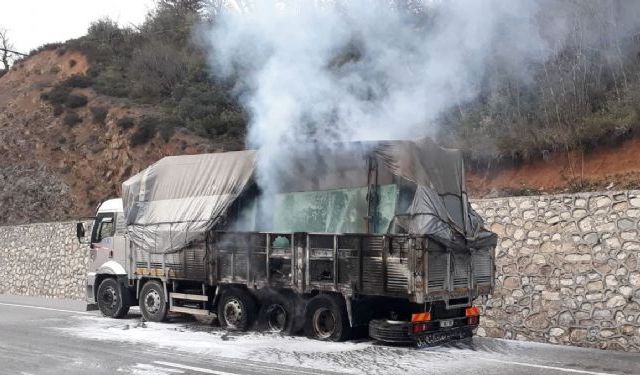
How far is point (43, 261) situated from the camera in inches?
→ 840

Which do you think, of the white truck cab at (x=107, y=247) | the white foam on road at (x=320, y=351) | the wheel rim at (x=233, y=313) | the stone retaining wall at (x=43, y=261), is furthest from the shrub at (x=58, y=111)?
the wheel rim at (x=233, y=313)

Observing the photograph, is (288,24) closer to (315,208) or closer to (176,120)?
(315,208)

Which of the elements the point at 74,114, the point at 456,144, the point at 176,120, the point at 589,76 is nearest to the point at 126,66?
the point at 74,114

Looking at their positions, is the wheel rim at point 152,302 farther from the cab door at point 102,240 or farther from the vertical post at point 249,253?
the vertical post at point 249,253

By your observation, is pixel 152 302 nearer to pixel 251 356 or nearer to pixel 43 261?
pixel 251 356

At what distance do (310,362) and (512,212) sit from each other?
496 cm

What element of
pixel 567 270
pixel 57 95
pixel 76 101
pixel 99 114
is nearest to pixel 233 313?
pixel 567 270

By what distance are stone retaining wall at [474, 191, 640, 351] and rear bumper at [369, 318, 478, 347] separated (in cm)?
184

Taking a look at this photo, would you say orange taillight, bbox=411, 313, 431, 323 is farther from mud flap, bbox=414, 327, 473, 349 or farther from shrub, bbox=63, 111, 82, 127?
shrub, bbox=63, 111, 82, 127

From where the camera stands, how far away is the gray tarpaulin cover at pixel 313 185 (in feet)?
32.5

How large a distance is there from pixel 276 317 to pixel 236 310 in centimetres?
75

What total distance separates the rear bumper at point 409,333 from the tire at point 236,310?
8.30ft

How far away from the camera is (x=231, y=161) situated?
11844 mm

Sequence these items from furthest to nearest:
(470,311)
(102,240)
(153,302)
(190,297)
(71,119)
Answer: (71,119) → (102,240) → (153,302) → (190,297) → (470,311)
